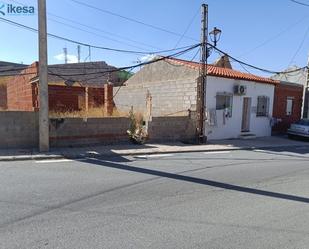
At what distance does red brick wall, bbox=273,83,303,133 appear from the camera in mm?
20781

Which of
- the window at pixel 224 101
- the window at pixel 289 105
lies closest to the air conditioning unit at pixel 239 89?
the window at pixel 224 101

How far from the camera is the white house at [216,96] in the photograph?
1574 cm

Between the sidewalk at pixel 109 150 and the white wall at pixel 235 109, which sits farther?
the white wall at pixel 235 109

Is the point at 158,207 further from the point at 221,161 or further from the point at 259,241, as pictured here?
the point at 221,161

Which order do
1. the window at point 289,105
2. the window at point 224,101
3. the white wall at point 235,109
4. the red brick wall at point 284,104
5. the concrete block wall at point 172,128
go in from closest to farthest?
the concrete block wall at point 172,128 < the white wall at point 235,109 < the window at point 224,101 < the red brick wall at point 284,104 < the window at point 289,105

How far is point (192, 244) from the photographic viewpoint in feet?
12.4

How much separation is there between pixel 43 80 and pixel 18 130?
2.14 m

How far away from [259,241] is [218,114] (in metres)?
12.6

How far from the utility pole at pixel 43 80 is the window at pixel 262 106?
13275mm

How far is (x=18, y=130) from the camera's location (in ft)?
35.5

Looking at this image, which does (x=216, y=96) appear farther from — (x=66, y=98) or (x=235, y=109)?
(x=66, y=98)

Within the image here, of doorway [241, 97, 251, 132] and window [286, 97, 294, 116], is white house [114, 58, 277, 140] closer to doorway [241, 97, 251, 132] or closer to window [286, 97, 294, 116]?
doorway [241, 97, 251, 132]

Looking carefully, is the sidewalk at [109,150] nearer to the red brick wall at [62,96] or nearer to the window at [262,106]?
the window at [262,106]

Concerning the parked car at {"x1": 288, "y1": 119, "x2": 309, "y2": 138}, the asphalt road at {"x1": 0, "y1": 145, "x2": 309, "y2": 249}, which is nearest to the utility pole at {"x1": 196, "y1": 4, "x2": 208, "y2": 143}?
the asphalt road at {"x1": 0, "y1": 145, "x2": 309, "y2": 249}
